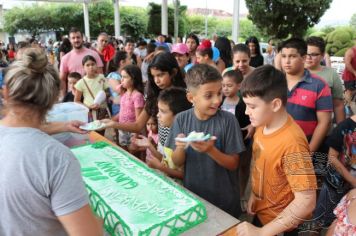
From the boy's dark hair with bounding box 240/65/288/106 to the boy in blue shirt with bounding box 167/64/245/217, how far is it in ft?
0.72

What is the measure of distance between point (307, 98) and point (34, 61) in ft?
5.70

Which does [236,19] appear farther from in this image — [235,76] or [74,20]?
[74,20]

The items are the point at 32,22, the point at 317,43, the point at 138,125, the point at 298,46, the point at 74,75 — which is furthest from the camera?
the point at 32,22

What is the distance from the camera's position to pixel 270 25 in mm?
10320

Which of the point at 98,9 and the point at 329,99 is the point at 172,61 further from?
the point at 98,9

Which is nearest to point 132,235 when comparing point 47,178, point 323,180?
point 47,178

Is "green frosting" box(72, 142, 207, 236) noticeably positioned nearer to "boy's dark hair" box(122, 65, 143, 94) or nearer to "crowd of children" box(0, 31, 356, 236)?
"crowd of children" box(0, 31, 356, 236)

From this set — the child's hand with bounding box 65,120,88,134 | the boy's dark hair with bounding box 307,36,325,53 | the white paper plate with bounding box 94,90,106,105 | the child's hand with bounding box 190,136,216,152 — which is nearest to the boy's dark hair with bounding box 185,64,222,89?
the child's hand with bounding box 190,136,216,152

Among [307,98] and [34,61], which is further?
[307,98]

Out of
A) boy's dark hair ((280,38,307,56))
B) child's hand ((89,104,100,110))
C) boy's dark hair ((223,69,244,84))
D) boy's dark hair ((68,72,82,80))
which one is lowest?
child's hand ((89,104,100,110))

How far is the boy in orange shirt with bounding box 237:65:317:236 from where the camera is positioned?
105 cm

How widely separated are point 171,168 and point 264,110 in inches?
25.2

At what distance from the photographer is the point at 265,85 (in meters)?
1.26

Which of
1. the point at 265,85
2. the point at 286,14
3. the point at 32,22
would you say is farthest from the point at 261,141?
the point at 32,22
